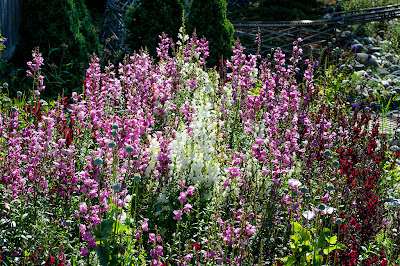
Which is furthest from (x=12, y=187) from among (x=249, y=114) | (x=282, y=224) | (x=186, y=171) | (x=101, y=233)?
(x=249, y=114)

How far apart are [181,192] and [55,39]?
553 centimetres

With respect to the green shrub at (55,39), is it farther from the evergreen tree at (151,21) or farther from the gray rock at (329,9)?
the gray rock at (329,9)

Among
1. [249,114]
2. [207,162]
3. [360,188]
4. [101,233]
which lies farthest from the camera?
[249,114]

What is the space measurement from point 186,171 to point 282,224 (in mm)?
900

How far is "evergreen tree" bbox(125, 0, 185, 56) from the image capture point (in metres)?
7.93

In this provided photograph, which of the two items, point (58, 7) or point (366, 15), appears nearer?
point (58, 7)

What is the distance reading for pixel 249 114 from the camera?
4801mm

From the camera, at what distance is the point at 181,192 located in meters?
3.21

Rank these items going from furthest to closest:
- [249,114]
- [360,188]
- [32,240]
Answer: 1. [249,114]
2. [360,188]
3. [32,240]

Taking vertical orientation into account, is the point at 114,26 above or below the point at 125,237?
above

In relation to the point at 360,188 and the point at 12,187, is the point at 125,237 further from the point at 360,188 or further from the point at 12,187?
the point at 360,188

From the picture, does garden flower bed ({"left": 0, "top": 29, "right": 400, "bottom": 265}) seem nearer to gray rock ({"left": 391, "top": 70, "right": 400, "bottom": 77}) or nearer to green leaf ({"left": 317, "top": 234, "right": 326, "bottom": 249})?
green leaf ({"left": 317, "top": 234, "right": 326, "bottom": 249})

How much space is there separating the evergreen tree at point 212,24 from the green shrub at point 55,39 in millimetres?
2015

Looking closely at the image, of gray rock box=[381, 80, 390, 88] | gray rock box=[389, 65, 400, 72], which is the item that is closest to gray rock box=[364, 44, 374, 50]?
gray rock box=[389, 65, 400, 72]
